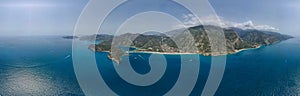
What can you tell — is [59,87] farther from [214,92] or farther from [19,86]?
[214,92]

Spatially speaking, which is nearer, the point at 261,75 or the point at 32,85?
the point at 32,85

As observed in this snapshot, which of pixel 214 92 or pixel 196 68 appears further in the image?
pixel 196 68

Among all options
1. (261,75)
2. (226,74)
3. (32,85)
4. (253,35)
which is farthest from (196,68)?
(253,35)

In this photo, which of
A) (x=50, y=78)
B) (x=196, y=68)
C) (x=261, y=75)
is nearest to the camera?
(x=50, y=78)

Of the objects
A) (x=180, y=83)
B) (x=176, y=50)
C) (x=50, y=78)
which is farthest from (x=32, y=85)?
(x=176, y=50)

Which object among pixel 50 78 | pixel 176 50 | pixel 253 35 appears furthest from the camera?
pixel 253 35

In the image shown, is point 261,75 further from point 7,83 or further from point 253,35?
point 253,35

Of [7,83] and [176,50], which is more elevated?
[176,50]

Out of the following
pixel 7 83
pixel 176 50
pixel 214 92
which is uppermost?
pixel 176 50

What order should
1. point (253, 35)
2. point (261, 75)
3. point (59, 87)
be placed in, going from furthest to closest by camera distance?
point (253, 35) < point (261, 75) < point (59, 87)
